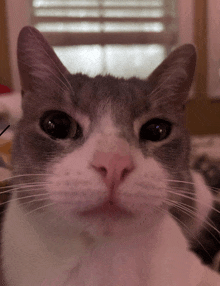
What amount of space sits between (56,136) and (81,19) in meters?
0.30

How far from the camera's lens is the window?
2.05ft

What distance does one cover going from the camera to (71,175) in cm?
47

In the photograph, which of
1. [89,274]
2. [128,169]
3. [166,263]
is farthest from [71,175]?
[166,263]

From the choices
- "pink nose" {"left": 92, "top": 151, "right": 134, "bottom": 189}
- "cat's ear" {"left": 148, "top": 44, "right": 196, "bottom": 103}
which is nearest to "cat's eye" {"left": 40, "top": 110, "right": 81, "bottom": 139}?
"pink nose" {"left": 92, "top": 151, "right": 134, "bottom": 189}

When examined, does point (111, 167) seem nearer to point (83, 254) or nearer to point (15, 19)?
point (83, 254)

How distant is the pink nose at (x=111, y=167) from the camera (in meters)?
0.46

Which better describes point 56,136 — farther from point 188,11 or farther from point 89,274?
point 188,11

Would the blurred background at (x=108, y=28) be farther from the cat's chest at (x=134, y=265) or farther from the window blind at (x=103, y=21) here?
the cat's chest at (x=134, y=265)

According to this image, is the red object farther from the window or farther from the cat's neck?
the cat's neck

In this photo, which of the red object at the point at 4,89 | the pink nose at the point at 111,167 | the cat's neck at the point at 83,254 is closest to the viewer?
the pink nose at the point at 111,167

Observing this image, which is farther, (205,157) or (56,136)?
(205,157)

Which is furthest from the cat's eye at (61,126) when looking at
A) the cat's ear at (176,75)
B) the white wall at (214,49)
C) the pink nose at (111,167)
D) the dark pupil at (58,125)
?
the white wall at (214,49)

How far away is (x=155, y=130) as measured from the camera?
64cm

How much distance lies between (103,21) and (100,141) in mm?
318
